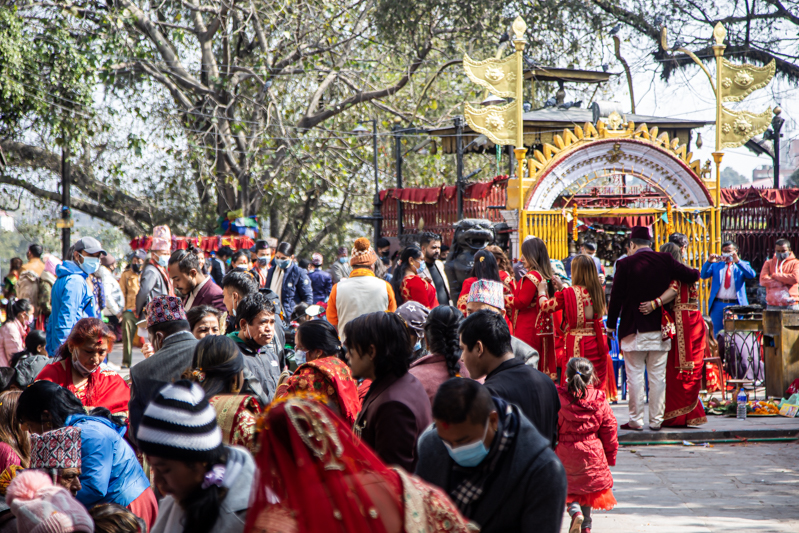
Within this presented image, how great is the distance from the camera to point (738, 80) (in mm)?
13352

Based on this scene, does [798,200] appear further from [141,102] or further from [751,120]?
[141,102]

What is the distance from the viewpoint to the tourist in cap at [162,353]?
161 inches

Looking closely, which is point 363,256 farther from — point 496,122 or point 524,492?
point 496,122

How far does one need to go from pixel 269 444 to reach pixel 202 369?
60.8 inches

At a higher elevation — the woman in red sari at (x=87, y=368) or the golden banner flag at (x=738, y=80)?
the golden banner flag at (x=738, y=80)

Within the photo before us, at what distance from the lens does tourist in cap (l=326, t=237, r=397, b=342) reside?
698 cm

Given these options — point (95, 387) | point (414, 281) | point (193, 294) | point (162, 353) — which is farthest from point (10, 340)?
point (162, 353)

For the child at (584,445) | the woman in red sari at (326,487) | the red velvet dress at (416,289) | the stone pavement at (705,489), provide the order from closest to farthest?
the woman in red sari at (326,487) < the child at (584,445) < the stone pavement at (705,489) < the red velvet dress at (416,289)

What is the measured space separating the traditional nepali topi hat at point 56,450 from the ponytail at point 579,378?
9.89 feet

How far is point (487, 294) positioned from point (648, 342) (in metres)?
3.06

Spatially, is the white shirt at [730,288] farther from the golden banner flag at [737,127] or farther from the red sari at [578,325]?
the red sari at [578,325]

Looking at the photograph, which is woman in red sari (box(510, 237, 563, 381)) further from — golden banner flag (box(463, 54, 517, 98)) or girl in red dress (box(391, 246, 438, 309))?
golden banner flag (box(463, 54, 517, 98))

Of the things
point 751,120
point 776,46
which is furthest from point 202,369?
point 776,46

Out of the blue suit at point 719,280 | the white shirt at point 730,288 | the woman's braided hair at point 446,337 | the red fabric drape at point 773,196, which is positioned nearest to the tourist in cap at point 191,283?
the woman's braided hair at point 446,337
